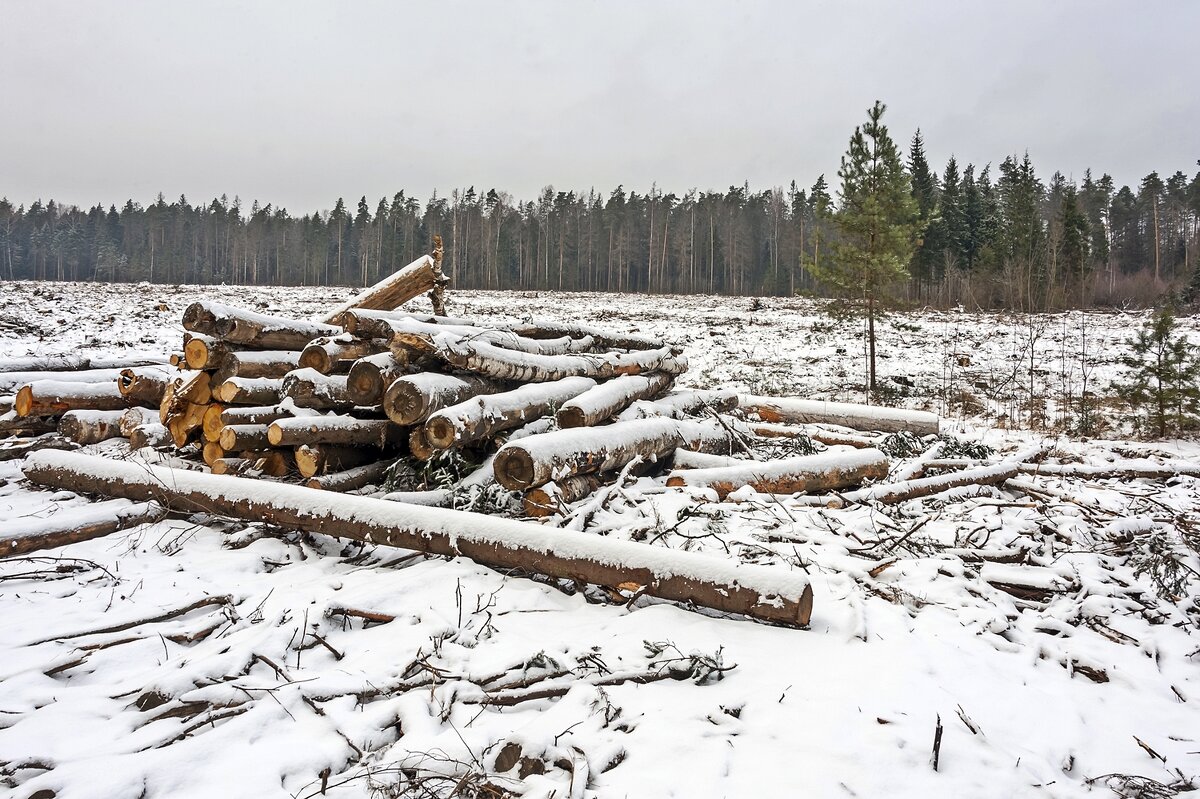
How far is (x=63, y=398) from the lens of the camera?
7.53 meters

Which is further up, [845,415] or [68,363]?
[68,363]

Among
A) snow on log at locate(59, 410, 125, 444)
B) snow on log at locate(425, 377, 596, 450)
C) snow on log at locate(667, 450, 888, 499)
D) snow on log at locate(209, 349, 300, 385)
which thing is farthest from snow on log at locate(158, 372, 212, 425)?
snow on log at locate(667, 450, 888, 499)

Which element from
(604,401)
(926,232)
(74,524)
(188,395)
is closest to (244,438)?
(188,395)

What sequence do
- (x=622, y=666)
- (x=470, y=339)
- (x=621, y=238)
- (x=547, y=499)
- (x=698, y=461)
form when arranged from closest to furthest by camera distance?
(x=622, y=666) → (x=547, y=499) → (x=470, y=339) → (x=698, y=461) → (x=621, y=238)

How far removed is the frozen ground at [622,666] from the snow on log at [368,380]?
1521 millimetres

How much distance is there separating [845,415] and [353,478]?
668 cm

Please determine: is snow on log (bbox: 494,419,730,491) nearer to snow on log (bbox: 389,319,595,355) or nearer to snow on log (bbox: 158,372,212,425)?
snow on log (bbox: 389,319,595,355)

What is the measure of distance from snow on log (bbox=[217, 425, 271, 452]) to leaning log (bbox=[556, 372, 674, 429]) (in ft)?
9.37

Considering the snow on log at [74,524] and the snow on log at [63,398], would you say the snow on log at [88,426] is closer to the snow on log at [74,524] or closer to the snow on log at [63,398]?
the snow on log at [63,398]

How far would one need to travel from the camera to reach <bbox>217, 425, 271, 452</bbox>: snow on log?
5695 mm

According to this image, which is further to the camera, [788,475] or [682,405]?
[682,405]

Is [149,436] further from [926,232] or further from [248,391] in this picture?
[926,232]

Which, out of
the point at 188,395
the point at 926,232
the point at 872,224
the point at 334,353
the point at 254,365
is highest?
the point at 926,232

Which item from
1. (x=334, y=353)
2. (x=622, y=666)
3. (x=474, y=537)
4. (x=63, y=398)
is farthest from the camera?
(x=63, y=398)
